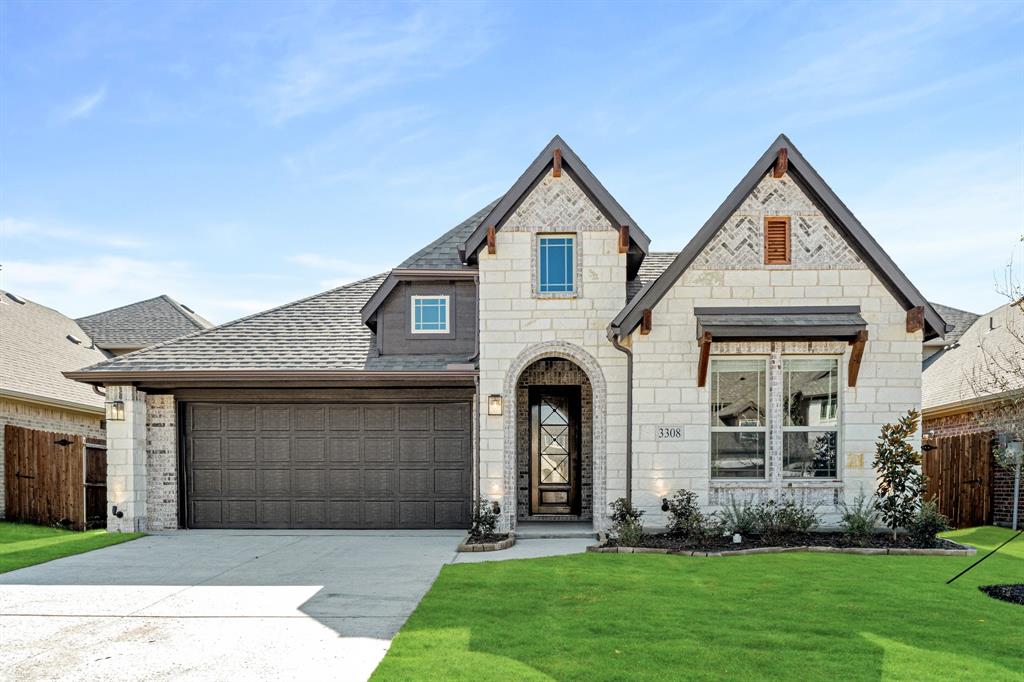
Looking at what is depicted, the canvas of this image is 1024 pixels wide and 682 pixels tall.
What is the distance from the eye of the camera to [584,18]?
11031 mm

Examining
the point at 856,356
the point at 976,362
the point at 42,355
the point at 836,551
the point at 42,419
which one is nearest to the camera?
the point at 836,551

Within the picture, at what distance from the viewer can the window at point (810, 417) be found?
1201cm

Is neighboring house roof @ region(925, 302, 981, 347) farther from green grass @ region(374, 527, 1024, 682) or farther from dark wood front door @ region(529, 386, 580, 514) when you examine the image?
green grass @ region(374, 527, 1024, 682)

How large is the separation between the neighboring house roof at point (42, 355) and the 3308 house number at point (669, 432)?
1344 centimetres

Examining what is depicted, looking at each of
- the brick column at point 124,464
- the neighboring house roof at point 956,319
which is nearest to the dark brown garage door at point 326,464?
the brick column at point 124,464

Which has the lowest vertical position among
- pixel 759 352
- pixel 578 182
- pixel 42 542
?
pixel 42 542

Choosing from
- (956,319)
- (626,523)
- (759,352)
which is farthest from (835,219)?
(956,319)

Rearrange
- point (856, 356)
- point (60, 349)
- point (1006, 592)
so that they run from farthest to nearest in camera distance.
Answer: point (60, 349)
point (856, 356)
point (1006, 592)

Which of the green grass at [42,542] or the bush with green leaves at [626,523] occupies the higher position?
the bush with green leaves at [626,523]

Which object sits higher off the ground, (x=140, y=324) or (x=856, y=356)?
(x=140, y=324)

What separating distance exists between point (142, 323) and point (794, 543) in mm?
22230

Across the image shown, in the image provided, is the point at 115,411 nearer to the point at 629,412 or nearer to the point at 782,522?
the point at 629,412

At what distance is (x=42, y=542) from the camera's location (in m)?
12.4

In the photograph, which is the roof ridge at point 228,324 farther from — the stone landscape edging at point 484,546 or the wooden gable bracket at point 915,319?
the wooden gable bracket at point 915,319
